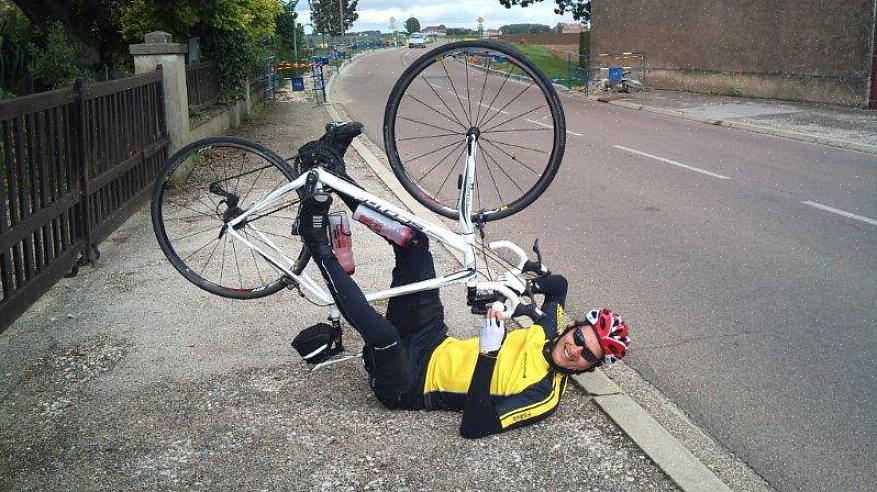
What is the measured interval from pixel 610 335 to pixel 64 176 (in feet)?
15.6

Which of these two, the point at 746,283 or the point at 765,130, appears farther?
the point at 765,130

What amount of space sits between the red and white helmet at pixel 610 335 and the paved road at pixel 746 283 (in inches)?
34.6

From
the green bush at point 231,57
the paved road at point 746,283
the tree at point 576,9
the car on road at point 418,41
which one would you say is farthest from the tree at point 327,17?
the paved road at point 746,283

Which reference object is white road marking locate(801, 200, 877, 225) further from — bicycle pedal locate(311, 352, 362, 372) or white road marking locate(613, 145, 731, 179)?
bicycle pedal locate(311, 352, 362, 372)

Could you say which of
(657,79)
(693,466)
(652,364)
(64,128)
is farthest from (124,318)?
(657,79)

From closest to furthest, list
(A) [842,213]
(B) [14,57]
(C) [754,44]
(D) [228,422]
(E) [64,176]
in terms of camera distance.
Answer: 1. (D) [228,422]
2. (E) [64,176]
3. (A) [842,213]
4. (B) [14,57]
5. (C) [754,44]

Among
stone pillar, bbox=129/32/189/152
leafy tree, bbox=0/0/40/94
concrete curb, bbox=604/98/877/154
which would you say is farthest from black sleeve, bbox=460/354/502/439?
leafy tree, bbox=0/0/40/94

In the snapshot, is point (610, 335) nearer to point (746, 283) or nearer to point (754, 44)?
point (746, 283)

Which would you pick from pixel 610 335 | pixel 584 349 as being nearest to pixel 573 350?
pixel 584 349

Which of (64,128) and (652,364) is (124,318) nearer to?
(64,128)

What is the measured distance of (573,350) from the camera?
159 inches

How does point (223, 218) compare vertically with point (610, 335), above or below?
above

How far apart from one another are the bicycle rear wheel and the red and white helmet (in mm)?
1874

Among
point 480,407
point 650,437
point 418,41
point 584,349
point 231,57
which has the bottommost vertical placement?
point 650,437
